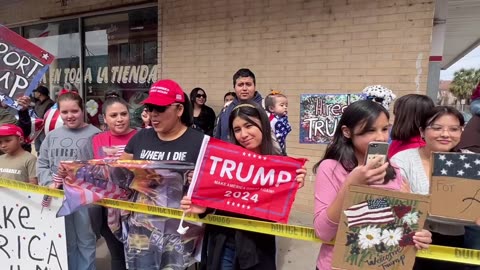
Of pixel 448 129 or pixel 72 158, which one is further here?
pixel 72 158

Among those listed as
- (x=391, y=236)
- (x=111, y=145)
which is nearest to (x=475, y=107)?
(x=391, y=236)

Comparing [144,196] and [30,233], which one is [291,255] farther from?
[30,233]

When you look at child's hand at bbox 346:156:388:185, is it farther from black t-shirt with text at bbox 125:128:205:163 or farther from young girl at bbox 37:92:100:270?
young girl at bbox 37:92:100:270

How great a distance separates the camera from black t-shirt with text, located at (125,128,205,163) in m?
2.30

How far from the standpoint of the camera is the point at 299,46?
16.9ft

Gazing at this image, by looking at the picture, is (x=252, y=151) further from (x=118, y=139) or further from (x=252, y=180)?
(x=118, y=139)

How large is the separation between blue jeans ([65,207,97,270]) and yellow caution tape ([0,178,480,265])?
1.25 feet

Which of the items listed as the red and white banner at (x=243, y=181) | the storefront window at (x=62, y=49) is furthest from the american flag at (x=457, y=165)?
the storefront window at (x=62, y=49)

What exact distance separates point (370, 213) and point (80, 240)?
232 centimetres

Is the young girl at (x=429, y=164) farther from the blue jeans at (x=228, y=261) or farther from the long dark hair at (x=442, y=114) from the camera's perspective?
the blue jeans at (x=228, y=261)

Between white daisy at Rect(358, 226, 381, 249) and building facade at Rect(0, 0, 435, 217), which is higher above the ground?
building facade at Rect(0, 0, 435, 217)

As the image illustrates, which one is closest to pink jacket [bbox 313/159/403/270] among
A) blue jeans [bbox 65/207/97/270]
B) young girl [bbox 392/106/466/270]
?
young girl [bbox 392/106/466/270]

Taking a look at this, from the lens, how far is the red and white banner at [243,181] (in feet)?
6.87

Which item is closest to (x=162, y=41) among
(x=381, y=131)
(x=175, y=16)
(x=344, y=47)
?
(x=175, y=16)
